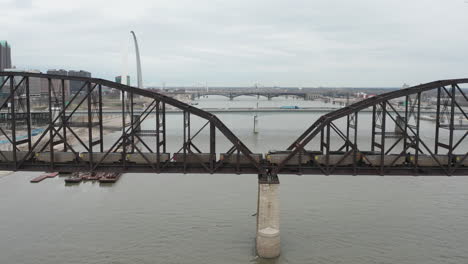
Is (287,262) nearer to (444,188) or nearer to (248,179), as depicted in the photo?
(248,179)

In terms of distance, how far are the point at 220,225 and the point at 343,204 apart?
14.2 meters

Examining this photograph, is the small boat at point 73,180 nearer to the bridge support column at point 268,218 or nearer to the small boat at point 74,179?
the small boat at point 74,179

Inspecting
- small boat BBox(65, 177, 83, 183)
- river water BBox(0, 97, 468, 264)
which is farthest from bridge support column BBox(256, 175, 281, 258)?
small boat BBox(65, 177, 83, 183)

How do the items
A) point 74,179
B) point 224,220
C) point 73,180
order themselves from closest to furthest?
point 224,220 < point 73,180 < point 74,179

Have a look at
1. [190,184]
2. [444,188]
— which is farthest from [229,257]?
[444,188]

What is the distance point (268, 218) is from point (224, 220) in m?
8.66

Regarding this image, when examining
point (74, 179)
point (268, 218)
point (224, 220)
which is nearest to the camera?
point (268, 218)

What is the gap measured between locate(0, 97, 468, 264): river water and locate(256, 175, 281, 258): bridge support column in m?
1.07

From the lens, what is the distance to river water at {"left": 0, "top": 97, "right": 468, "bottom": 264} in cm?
3122

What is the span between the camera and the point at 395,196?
4675 cm

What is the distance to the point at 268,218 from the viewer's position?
30031 millimetres

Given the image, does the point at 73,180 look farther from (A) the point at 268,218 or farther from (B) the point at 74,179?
(A) the point at 268,218

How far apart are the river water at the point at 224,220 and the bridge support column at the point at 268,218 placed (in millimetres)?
1073

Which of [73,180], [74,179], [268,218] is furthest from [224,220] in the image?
[74,179]
